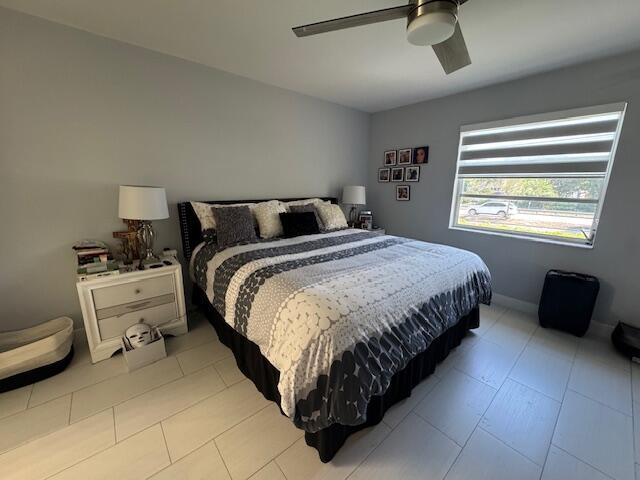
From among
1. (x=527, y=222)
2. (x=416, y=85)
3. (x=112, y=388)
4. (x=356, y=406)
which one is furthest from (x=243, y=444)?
(x=416, y=85)

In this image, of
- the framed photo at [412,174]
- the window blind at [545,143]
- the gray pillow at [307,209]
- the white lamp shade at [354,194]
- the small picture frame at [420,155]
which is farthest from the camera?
the white lamp shade at [354,194]

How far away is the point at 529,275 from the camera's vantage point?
277 centimetres

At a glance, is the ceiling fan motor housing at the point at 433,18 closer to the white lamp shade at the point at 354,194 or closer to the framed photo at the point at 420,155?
the framed photo at the point at 420,155

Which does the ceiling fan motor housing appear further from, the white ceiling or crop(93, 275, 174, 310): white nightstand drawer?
crop(93, 275, 174, 310): white nightstand drawer

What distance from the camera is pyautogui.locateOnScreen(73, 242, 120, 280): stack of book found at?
1.87 m

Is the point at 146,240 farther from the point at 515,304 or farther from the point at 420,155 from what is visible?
the point at 515,304

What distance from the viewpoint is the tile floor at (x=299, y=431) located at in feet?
4.06

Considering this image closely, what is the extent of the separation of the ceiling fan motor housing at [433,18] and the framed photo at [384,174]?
2664 mm

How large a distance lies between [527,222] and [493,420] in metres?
2.24

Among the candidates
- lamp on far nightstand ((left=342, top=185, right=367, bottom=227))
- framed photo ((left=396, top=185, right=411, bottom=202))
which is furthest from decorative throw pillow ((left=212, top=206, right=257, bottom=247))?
framed photo ((left=396, top=185, right=411, bottom=202))

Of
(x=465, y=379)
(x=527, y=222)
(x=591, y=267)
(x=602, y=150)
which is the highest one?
(x=602, y=150)

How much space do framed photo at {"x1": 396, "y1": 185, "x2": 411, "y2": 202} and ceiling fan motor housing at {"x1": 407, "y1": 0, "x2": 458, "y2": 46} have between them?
2.50 m

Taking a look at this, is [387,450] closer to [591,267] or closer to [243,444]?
[243,444]

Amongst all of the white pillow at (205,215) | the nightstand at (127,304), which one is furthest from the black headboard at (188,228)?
the nightstand at (127,304)
